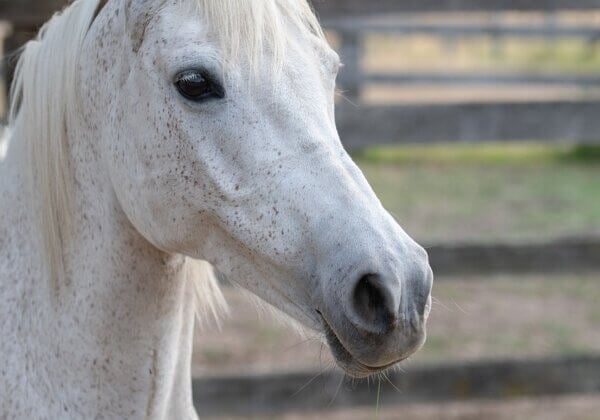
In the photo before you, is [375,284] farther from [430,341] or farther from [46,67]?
[430,341]

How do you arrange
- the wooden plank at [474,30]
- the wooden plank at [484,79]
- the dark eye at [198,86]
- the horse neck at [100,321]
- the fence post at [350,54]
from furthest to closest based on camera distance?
the wooden plank at [484,79]
the wooden plank at [474,30]
the fence post at [350,54]
the horse neck at [100,321]
the dark eye at [198,86]

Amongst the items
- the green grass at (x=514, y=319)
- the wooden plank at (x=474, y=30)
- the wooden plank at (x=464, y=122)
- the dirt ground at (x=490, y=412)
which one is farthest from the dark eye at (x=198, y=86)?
the wooden plank at (x=474, y=30)

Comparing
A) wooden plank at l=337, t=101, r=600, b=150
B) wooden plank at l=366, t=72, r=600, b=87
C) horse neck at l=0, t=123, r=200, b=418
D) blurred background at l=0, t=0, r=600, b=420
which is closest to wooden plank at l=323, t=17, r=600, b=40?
wooden plank at l=366, t=72, r=600, b=87

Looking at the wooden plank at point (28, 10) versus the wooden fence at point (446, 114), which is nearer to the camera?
the wooden plank at point (28, 10)

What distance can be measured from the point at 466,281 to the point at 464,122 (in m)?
2.40

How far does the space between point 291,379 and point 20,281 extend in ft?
6.69

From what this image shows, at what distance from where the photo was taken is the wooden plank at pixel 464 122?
3.64 m

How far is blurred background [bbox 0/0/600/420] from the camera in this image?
3.64 meters

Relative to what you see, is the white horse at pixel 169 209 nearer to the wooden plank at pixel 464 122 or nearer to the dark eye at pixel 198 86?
the dark eye at pixel 198 86

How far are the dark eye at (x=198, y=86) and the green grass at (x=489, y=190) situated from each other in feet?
14.1

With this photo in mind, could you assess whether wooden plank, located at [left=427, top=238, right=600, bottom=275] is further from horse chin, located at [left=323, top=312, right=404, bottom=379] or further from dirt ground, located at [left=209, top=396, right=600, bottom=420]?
horse chin, located at [left=323, top=312, right=404, bottom=379]

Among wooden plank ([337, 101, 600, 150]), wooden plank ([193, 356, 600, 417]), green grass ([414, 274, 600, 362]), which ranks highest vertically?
wooden plank ([337, 101, 600, 150])

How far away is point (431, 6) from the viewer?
3676mm

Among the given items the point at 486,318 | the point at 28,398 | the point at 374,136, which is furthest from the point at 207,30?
the point at 486,318
